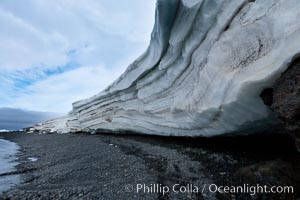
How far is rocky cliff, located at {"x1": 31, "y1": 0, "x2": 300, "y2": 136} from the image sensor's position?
133 inches

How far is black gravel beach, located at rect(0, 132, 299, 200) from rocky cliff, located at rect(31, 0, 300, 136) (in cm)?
60

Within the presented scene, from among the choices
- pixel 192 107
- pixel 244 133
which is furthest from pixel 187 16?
pixel 244 133

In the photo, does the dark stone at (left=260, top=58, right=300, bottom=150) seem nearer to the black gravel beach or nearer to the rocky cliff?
the rocky cliff

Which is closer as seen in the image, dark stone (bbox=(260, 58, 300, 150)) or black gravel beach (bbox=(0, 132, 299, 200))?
dark stone (bbox=(260, 58, 300, 150))

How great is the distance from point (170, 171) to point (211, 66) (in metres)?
2.46

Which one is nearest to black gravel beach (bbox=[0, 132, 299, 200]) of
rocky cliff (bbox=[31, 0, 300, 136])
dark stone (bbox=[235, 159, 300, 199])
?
dark stone (bbox=[235, 159, 300, 199])

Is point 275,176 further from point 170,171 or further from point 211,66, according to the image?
point 211,66

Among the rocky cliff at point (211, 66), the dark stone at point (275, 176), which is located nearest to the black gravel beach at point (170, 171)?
the dark stone at point (275, 176)

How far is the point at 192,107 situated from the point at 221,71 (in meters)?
1.26

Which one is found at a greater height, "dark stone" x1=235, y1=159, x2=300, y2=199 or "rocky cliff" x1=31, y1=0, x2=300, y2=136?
"rocky cliff" x1=31, y1=0, x2=300, y2=136

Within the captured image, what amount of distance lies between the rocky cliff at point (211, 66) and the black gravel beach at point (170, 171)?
0.60 meters

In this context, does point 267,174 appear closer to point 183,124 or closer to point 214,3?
point 183,124

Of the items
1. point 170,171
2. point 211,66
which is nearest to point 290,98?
point 211,66

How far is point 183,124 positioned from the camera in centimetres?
590
